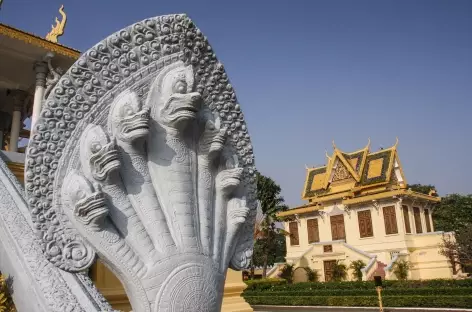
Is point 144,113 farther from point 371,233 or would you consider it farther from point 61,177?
point 371,233

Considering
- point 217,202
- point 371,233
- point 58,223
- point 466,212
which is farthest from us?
point 466,212

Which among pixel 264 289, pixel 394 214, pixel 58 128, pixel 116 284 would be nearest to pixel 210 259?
pixel 58 128

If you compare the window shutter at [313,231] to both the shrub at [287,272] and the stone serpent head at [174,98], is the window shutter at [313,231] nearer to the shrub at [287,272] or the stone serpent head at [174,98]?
the shrub at [287,272]

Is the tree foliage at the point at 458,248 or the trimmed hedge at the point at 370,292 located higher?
the tree foliage at the point at 458,248

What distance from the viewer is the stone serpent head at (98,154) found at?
1.68 metres

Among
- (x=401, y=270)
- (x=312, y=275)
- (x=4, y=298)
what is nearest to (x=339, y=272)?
(x=312, y=275)

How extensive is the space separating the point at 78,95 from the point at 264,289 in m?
21.6

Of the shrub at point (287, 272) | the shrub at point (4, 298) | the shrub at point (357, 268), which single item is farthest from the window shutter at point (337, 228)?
the shrub at point (4, 298)

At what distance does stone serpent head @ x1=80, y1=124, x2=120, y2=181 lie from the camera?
168cm

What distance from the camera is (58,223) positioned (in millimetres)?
1708

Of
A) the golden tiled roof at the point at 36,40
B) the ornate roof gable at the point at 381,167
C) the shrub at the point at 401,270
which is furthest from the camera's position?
the ornate roof gable at the point at 381,167

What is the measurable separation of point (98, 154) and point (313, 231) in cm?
2658

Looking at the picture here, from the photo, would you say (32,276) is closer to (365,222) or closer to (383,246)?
(383,246)

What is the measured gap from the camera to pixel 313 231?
1071 inches
